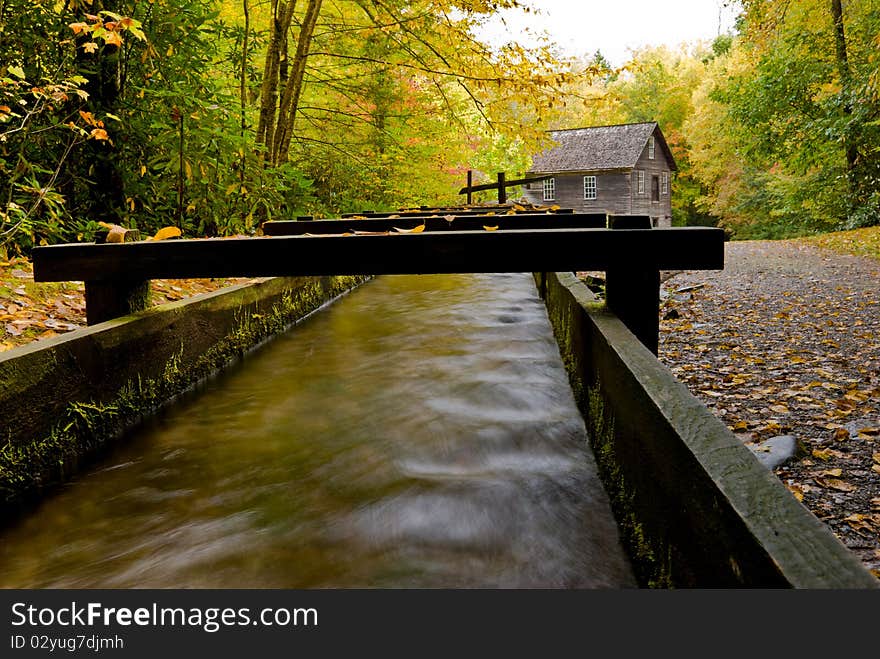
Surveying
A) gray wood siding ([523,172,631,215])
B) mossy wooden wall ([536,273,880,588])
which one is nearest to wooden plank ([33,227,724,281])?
mossy wooden wall ([536,273,880,588])

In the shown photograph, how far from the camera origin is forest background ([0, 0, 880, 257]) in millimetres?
4609

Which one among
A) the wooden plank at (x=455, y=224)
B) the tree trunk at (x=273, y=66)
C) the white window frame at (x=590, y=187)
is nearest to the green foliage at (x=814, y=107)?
the tree trunk at (x=273, y=66)

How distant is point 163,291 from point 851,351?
5558 mm

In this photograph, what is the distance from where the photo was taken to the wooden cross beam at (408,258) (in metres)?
2.72

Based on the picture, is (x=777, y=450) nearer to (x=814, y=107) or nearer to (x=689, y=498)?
(x=689, y=498)

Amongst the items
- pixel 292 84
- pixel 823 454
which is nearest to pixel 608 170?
pixel 292 84

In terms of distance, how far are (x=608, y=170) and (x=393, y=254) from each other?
38.6 meters

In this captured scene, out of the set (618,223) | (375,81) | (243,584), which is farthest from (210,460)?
(375,81)

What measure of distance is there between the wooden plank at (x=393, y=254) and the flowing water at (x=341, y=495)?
2.96 feet

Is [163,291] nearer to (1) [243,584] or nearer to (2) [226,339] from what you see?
(2) [226,339]

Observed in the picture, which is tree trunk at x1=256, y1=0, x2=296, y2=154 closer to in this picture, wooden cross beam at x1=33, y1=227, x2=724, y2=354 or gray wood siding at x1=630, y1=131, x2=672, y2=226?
wooden cross beam at x1=33, y1=227, x2=724, y2=354

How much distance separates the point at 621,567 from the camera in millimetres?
2121

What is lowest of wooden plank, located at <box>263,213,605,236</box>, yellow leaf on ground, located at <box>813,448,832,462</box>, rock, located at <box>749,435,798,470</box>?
yellow leaf on ground, located at <box>813,448,832,462</box>

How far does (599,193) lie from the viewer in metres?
40.6
